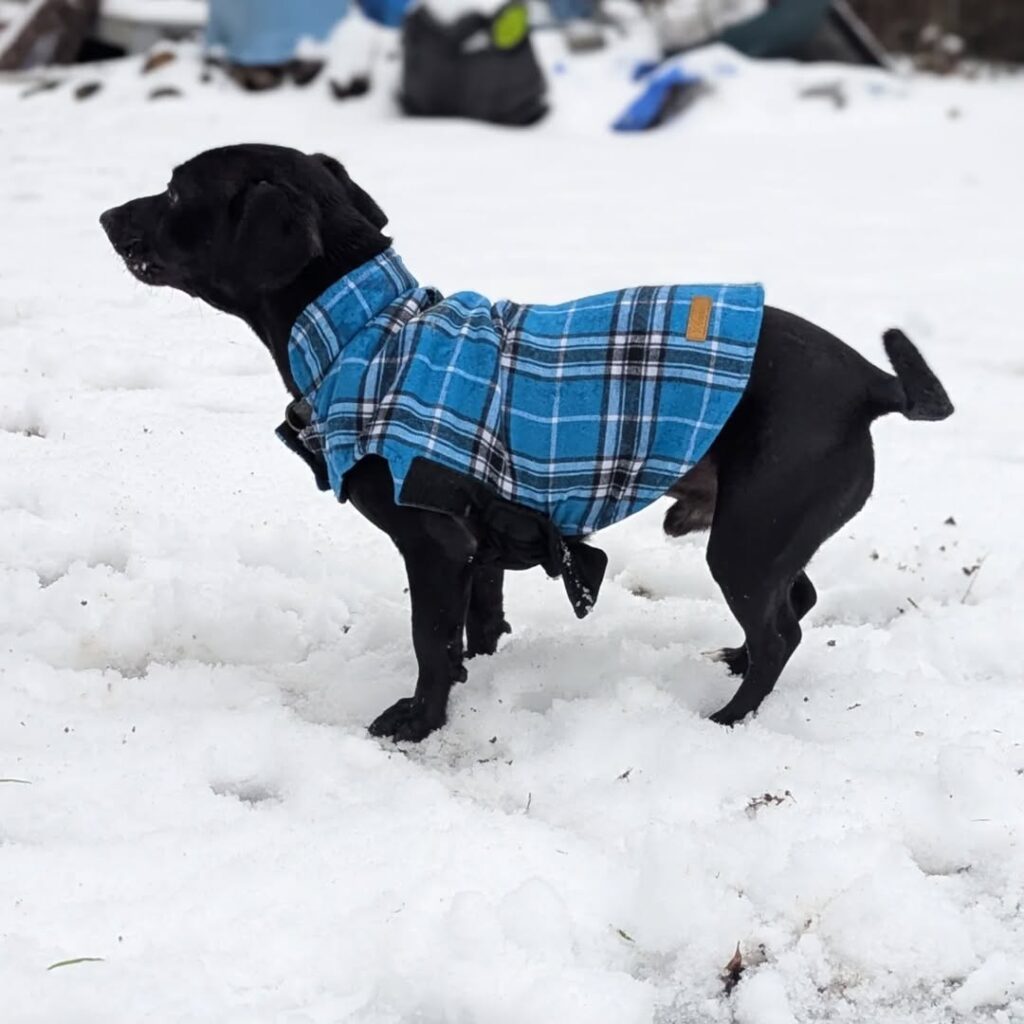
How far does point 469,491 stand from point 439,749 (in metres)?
0.53

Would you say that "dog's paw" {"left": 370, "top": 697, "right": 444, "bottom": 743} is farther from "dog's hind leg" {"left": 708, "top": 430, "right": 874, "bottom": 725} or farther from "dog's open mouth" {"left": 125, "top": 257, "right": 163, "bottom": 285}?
"dog's open mouth" {"left": 125, "top": 257, "right": 163, "bottom": 285}

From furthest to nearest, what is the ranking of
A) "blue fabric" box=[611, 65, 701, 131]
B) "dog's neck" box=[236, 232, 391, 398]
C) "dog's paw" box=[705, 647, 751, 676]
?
1. "blue fabric" box=[611, 65, 701, 131]
2. "dog's paw" box=[705, 647, 751, 676]
3. "dog's neck" box=[236, 232, 391, 398]

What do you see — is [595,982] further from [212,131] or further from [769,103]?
[769,103]

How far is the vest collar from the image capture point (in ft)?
8.50

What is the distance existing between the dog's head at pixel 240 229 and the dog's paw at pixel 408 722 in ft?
2.94

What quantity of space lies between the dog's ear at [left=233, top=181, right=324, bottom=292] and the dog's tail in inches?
45.2

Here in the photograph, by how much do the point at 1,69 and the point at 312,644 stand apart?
8539 millimetres

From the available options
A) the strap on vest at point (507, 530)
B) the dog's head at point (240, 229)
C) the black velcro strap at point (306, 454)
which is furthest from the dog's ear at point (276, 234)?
the strap on vest at point (507, 530)

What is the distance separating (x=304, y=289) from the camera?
104 inches

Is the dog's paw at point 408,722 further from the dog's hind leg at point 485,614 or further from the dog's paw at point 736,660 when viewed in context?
the dog's paw at point 736,660

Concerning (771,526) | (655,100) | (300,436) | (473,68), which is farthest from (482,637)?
(655,100)

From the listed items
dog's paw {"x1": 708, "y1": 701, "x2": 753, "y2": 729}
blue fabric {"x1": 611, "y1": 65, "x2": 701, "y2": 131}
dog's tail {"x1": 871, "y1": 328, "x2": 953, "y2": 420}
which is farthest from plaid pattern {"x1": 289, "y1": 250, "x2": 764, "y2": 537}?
blue fabric {"x1": 611, "y1": 65, "x2": 701, "y2": 131}

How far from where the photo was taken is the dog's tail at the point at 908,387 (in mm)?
2537

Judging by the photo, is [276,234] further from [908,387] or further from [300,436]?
[908,387]
